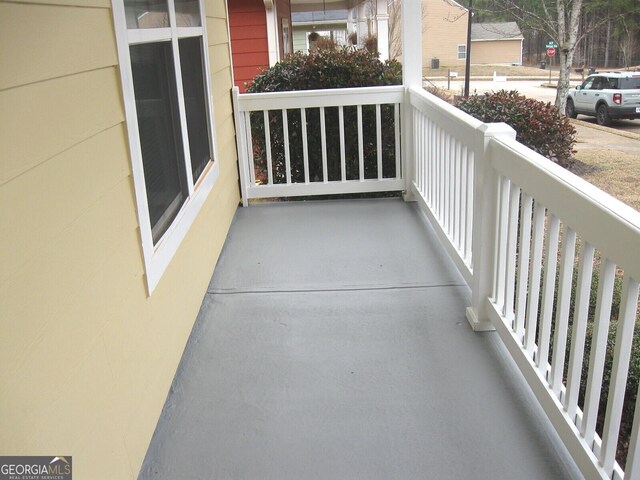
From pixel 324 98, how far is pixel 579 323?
340 cm

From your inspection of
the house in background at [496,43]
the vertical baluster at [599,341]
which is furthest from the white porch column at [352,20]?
the vertical baluster at [599,341]

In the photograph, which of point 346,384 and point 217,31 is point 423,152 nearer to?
point 217,31

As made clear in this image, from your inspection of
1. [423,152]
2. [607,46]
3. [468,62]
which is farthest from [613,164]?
[423,152]

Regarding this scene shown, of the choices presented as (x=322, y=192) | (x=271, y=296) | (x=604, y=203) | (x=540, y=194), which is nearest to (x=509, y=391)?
(x=540, y=194)

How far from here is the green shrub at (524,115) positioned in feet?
9.62

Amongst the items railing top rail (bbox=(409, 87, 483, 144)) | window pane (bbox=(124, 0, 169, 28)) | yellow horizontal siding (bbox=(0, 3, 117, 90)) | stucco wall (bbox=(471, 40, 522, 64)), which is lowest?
railing top rail (bbox=(409, 87, 483, 144))

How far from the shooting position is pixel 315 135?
5.41 metres

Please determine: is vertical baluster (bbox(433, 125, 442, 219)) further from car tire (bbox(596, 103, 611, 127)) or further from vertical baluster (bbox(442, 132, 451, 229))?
car tire (bbox(596, 103, 611, 127))

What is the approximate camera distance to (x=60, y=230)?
1.49 m

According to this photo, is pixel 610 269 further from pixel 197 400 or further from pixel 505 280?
pixel 197 400

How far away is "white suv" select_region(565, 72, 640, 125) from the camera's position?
178cm

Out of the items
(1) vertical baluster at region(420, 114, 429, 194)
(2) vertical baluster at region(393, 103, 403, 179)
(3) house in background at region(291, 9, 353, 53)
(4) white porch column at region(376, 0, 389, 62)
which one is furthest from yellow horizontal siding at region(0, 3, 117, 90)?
(3) house in background at region(291, 9, 353, 53)

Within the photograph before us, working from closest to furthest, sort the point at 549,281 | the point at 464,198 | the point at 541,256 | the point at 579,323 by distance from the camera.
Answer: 1. the point at 579,323
2. the point at 549,281
3. the point at 541,256
4. the point at 464,198

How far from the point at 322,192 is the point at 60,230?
369cm
